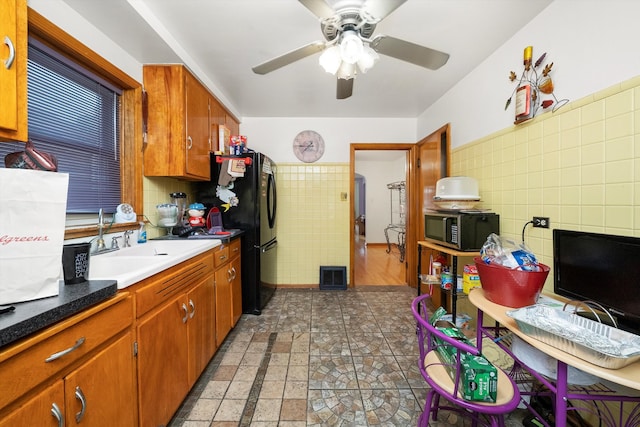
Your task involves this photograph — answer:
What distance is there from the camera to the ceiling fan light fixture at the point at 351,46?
1186mm

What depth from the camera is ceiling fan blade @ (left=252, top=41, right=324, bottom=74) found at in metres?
1.33

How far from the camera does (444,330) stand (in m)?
1.09

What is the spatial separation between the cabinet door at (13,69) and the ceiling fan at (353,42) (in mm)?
963

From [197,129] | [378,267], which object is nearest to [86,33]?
[197,129]

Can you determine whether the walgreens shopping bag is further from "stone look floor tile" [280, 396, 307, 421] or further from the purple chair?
the purple chair

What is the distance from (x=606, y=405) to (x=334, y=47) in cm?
221

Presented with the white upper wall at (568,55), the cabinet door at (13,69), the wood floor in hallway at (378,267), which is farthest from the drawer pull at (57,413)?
the wood floor in hallway at (378,267)

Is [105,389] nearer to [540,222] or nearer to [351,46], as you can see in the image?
[351,46]

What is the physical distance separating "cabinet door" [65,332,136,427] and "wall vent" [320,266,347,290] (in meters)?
2.40

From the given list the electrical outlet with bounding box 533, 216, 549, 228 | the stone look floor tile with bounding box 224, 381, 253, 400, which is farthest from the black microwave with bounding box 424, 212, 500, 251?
the stone look floor tile with bounding box 224, 381, 253, 400

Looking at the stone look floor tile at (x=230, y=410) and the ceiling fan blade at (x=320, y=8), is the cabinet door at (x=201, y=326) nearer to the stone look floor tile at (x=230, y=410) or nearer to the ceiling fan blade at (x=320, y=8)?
the stone look floor tile at (x=230, y=410)

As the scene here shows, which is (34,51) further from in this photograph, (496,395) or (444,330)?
(496,395)

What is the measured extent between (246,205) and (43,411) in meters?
1.81

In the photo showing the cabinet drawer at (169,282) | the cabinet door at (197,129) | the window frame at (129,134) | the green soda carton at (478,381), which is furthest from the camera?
the cabinet door at (197,129)
